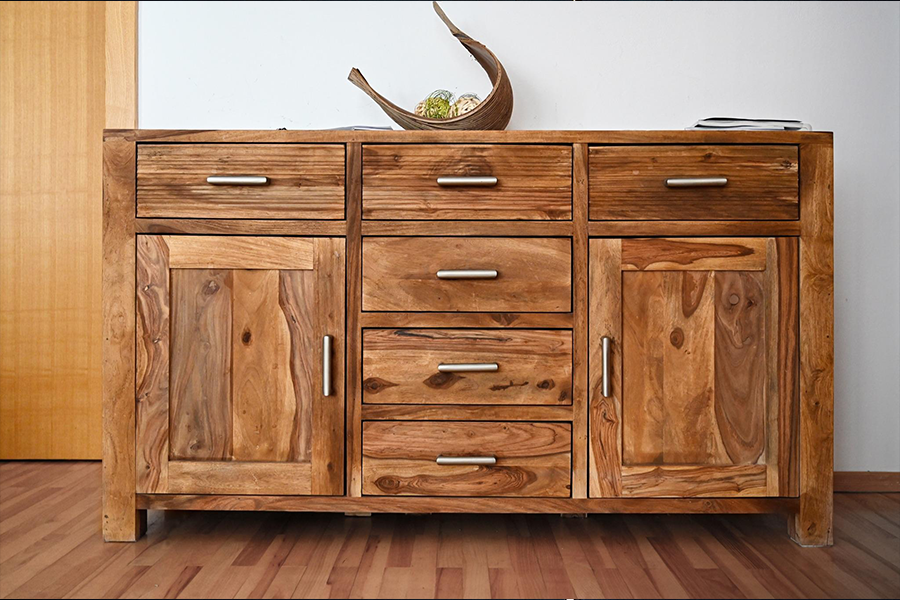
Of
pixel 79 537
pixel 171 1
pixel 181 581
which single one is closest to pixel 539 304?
pixel 181 581

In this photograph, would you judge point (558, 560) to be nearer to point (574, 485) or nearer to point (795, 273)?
point (574, 485)

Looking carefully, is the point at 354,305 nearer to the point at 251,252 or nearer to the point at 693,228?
the point at 251,252

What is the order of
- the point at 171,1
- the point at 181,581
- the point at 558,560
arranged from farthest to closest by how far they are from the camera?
the point at 171,1
the point at 558,560
the point at 181,581

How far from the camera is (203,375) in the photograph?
1.37 meters

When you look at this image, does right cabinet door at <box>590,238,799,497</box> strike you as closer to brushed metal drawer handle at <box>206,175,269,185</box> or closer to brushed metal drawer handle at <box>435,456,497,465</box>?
brushed metal drawer handle at <box>435,456,497,465</box>

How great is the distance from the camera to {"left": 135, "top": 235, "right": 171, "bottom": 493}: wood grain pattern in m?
1.36

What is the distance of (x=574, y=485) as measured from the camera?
1349 mm

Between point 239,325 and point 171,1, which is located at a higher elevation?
point 171,1

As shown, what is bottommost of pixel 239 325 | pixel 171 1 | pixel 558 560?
pixel 558 560

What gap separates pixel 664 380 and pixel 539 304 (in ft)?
1.04

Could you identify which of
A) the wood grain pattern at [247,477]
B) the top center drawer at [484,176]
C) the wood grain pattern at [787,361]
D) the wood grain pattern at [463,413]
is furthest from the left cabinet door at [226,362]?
the wood grain pattern at [787,361]

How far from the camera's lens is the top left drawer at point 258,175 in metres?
1.36

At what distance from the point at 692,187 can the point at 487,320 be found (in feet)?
1.72

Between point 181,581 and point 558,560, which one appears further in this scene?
point 558,560
